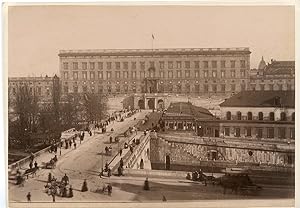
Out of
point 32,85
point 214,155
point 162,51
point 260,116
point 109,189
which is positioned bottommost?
point 109,189

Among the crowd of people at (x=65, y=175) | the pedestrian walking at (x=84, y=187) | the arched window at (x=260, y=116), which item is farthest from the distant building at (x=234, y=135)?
the pedestrian walking at (x=84, y=187)

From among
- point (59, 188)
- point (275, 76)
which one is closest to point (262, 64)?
point (275, 76)

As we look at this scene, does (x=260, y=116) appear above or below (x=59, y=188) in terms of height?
above

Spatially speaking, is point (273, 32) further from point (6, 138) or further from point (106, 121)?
point (6, 138)

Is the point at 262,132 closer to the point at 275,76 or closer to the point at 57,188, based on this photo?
the point at 275,76

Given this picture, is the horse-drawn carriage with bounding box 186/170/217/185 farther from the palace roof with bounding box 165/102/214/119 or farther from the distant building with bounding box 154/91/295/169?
the palace roof with bounding box 165/102/214/119

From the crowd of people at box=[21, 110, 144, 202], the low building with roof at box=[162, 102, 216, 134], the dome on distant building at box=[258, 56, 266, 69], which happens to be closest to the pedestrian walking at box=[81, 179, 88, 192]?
the crowd of people at box=[21, 110, 144, 202]
